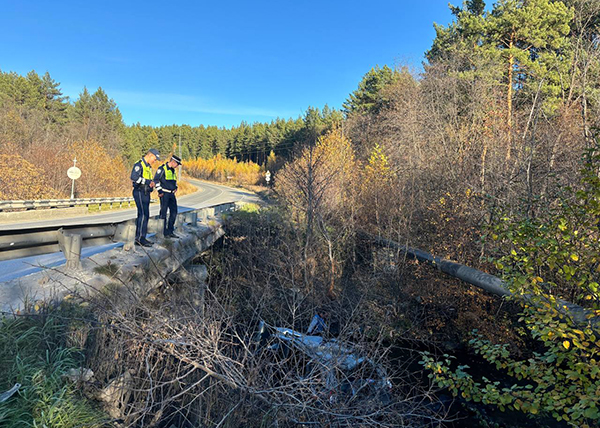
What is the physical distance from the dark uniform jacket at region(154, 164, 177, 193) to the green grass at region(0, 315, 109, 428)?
4.38 meters

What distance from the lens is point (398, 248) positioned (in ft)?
28.5

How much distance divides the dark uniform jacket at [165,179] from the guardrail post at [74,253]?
306 centimetres

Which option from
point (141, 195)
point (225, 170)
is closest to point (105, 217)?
point (141, 195)

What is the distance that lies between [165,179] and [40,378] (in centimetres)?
528

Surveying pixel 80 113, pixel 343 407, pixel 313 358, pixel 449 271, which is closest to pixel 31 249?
pixel 313 358

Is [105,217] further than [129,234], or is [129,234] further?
[105,217]

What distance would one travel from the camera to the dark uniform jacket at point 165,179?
718 cm

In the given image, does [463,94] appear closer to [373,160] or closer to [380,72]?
[373,160]

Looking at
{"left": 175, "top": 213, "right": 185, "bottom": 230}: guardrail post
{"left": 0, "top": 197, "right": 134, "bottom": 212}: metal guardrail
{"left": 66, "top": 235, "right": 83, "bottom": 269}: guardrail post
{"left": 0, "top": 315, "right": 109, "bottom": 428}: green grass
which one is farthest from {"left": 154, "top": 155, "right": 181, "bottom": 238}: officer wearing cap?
{"left": 0, "top": 197, "right": 134, "bottom": 212}: metal guardrail

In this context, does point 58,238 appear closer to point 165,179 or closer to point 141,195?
point 141,195

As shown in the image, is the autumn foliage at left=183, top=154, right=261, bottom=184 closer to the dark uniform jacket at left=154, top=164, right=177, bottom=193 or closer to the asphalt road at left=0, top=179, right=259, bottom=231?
the asphalt road at left=0, top=179, right=259, bottom=231

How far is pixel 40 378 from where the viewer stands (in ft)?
7.91

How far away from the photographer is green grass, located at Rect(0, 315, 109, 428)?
2.13 meters

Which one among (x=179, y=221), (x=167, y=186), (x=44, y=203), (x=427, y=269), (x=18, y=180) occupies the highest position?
(x=167, y=186)
